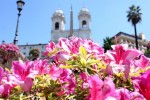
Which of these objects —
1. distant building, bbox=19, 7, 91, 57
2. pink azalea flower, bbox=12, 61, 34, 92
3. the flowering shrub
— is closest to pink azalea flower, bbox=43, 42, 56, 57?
the flowering shrub

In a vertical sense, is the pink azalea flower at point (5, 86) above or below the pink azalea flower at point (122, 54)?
below

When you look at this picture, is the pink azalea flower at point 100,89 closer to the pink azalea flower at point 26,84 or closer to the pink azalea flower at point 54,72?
the pink azalea flower at point 26,84

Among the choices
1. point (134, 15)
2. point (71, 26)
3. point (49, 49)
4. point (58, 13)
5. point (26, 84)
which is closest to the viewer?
point (26, 84)

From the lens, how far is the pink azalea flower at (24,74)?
68.4 inches

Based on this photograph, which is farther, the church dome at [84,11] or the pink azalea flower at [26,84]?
the church dome at [84,11]

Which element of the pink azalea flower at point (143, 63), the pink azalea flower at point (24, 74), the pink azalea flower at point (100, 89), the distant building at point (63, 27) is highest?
the distant building at point (63, 27)

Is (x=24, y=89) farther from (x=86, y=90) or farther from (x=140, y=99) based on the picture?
(x=140, y=99)

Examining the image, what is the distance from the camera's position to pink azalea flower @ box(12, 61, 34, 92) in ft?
5.70

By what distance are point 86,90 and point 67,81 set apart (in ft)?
0.78

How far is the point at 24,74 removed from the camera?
1818mm

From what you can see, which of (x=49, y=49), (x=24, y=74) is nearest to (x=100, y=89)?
(x=24, y=74)

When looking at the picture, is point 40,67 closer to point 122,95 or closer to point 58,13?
point 122,95

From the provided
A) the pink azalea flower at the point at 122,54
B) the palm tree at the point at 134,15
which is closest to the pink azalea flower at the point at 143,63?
the pink azalea flower at the point at 122,54

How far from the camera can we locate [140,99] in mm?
1348
